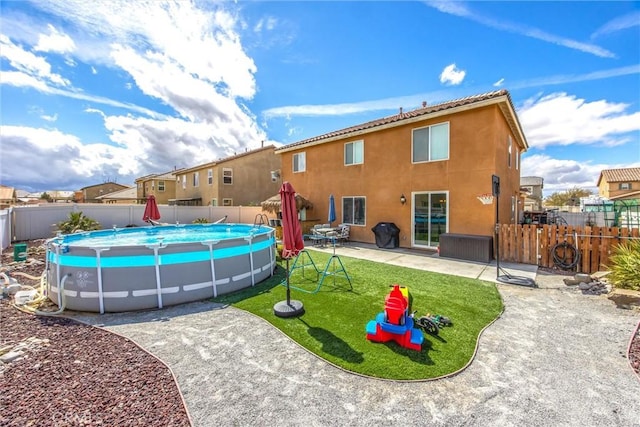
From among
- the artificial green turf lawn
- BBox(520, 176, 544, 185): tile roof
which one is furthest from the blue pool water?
BBox(520, 176, 544, 185): tile roof

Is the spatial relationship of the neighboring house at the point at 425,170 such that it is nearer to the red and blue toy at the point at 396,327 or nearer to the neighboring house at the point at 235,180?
the red and blue toy at the point at 396,327

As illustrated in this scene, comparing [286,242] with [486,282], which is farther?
[486,282]

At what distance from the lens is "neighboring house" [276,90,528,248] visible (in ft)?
32.7

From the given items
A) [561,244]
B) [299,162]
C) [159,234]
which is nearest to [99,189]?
[159,234]

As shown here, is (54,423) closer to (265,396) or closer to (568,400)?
(265,396)

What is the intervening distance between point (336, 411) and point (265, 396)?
2.59ft

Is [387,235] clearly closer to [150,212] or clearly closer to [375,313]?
[375,313]

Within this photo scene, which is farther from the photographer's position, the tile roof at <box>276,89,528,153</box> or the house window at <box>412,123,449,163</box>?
the house window at <box>412,123,449,163</box>

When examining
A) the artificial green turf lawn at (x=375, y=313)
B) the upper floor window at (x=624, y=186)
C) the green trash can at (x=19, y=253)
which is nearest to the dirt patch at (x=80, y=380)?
the artificial green turf lawn at (x=375, y=313)

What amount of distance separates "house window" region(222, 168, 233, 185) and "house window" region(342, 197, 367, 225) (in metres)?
14.9

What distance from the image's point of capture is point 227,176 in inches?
992

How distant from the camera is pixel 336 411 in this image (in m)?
2.61

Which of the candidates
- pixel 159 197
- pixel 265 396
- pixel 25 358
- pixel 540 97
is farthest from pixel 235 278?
pixel 159 197

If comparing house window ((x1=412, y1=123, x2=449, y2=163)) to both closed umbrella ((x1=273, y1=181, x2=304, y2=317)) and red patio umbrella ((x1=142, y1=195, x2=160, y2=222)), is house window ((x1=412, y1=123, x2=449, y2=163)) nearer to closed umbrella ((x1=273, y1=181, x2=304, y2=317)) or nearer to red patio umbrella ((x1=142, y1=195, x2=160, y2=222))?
closed umbrella ((x1=273, y1=181, x2=304, y2=317))
